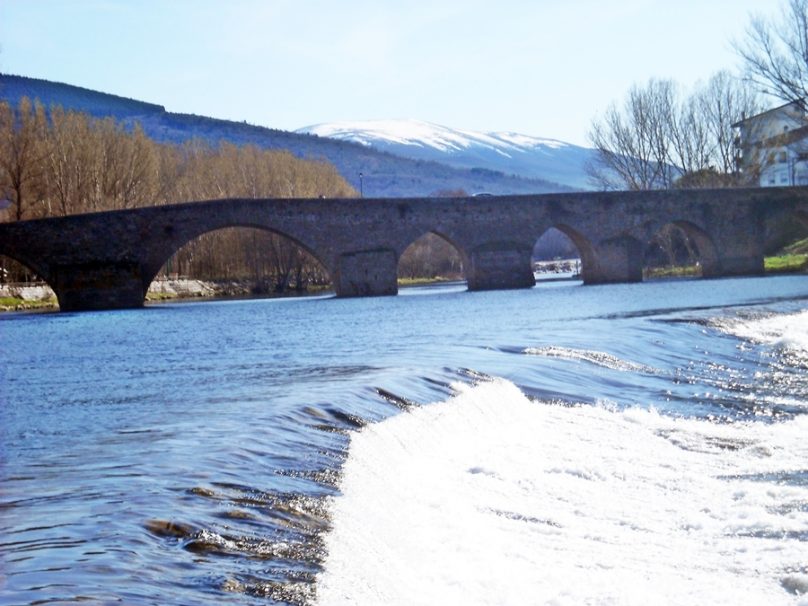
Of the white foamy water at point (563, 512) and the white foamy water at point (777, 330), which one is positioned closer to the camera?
the white foamy water at point (563, 512)

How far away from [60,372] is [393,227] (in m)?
30.4

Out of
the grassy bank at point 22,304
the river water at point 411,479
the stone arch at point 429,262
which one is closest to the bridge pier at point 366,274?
the grassy bank at point 22,304

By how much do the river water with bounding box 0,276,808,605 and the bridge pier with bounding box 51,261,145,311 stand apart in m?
24.0

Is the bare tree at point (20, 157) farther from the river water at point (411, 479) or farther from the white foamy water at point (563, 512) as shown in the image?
the white foamy water at point (563, 512)

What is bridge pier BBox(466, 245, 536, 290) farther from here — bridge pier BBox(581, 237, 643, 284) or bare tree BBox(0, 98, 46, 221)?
bare tree BBox(0, 98, 46, 221)

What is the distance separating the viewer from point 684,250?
5819cm

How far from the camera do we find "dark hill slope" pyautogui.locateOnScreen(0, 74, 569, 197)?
135 metres

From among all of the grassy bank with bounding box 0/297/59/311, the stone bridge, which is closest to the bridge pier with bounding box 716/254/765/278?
the stone bridge

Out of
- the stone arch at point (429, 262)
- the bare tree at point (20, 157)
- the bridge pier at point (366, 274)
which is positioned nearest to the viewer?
the bridge pier at point (366, 274)

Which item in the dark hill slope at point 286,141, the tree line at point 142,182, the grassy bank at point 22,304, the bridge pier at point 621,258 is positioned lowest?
the grassy bank at point 22,304

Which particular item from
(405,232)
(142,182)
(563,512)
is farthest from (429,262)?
(563,512)

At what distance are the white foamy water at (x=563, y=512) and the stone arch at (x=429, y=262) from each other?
59038mm

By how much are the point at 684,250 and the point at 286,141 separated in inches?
3511

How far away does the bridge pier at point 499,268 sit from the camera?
45719 millimetres
